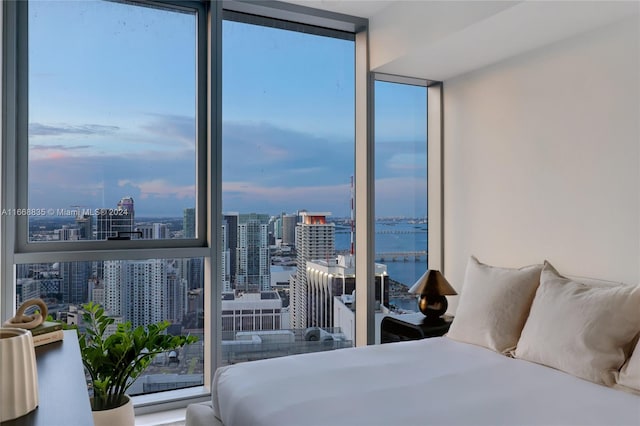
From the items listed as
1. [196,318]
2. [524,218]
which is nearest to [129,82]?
[196,318]

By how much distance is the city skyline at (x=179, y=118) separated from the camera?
2811mm

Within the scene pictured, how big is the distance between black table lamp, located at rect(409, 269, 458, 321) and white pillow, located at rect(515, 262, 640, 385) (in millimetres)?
892

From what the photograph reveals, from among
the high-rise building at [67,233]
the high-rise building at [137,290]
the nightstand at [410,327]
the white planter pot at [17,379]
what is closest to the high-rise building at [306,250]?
the nightstand at [410,327]

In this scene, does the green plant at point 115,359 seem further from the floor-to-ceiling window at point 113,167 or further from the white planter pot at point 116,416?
the floor-to-ceiling window at point 113,167

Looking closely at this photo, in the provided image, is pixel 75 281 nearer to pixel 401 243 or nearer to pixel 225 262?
pixel 225 262

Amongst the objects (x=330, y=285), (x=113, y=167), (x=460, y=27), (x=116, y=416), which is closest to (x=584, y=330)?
(x=460, y=27)

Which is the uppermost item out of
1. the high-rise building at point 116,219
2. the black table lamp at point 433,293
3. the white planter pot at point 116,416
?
the high-rise building at point 116,219

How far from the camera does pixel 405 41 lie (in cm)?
319

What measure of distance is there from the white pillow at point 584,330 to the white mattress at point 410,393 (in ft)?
0.20

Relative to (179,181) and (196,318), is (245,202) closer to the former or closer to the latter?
(179,181)

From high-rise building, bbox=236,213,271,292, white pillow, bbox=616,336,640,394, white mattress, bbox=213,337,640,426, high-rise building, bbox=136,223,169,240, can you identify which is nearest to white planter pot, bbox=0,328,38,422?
white mattress, bbox=213,337,640,426

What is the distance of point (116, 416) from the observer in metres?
2.37

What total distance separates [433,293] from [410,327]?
0.28 meters

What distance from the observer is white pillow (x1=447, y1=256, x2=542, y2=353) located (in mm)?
2492
